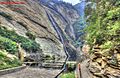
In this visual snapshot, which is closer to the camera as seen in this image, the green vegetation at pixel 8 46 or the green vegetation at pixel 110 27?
the green vegetation at pixel 110 27

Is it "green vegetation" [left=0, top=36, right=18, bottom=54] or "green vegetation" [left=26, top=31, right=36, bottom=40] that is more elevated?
"green vegetation" [left=26, top=31, right=36, bottom=40]

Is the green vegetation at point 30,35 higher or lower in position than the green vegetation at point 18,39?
higher

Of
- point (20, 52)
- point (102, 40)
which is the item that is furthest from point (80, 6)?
point (102, 40)

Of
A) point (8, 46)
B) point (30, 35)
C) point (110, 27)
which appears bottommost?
point (110, 27)

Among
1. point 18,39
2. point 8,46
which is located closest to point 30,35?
point 18,39

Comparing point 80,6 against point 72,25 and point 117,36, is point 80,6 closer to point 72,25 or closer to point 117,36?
point 72,25

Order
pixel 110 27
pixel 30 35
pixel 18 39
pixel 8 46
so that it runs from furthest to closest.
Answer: pixel 30 35 → pixel 18 39 → pixel 8 46 → pixel 110 27

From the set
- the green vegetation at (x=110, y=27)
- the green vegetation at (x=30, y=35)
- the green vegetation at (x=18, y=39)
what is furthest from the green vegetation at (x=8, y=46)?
the green vegetation at (x=110, y=27)

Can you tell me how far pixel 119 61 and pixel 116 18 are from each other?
293 cm

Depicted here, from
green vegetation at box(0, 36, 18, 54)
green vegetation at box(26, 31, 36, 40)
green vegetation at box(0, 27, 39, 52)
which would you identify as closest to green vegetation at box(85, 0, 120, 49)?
green vegetation at box(0, 36, 18, 54)

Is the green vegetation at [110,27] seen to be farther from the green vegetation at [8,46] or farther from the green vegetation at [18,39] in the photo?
the green vegetation at [18,39]

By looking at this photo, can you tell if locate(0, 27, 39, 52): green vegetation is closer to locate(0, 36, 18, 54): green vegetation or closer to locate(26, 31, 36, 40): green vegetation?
locate(26, 31, 36, 40): green vegetation

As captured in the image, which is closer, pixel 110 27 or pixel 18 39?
pixel 110 27

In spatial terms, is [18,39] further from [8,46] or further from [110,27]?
[110,27]
